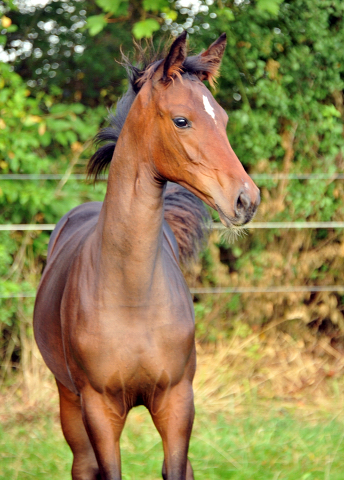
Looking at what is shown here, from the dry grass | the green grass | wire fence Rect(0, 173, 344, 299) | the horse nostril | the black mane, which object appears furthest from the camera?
wire fence Rect(0, 173, 344, 299)

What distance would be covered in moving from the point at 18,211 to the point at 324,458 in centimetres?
334

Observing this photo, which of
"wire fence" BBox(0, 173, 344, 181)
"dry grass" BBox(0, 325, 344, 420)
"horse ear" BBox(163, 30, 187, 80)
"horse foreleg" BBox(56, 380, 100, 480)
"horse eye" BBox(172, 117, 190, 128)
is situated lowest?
"dry grass" BBox(0, 325, 344, 420)

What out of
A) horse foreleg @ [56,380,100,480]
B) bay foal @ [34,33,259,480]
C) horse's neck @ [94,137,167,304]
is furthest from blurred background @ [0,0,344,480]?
horse's neck @ [94,137,167,304]

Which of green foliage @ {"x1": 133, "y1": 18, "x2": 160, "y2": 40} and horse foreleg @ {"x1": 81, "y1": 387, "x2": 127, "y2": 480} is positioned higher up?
green foliage @ {"x1": 133, "y1": 18, "x2": 160, "y2": 40}

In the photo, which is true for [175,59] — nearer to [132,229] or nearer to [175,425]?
[132,229]

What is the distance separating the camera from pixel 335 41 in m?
5.82

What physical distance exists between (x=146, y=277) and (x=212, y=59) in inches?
34.7

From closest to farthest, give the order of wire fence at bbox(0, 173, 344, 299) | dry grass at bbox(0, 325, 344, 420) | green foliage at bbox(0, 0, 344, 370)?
dry grass at bbox(0, 325, 344, 420) → wire fence at bbox(0, 173, 344, 299) → green foliage at bbox(0, 0, 344, 370)

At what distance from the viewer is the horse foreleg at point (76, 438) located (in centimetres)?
330

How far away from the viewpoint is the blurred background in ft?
17.5

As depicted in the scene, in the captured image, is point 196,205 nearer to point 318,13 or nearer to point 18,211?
point 18,211

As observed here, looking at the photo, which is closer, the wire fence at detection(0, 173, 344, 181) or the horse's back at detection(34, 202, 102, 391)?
the horse's back at detection(34, 202, 102, 391)

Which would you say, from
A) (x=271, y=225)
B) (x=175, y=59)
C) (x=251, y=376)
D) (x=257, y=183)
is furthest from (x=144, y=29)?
(x=251, y=376)

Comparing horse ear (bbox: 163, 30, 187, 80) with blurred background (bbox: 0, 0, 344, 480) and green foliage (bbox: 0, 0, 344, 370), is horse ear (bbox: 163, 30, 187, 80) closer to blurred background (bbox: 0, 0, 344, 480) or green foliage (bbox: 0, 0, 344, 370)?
blurred background (bbox: 0, 0, 344, 480)
